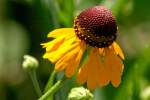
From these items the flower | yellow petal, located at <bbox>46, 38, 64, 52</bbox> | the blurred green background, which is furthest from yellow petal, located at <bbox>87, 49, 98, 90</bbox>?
the blurred green background

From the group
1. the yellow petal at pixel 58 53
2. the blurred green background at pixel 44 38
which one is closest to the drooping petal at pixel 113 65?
the yellow petal at pixel 58 53

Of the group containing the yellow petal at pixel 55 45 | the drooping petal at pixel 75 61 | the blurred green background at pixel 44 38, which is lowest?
the blurred green background at pixel 44 38

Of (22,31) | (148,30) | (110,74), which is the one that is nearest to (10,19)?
(22,31)

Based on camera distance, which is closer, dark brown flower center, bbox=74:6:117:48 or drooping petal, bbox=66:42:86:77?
drooping petal, bbox=66:42:86:77

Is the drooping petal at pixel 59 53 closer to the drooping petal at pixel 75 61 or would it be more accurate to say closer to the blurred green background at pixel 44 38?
the drooping petal at pixel 75 61

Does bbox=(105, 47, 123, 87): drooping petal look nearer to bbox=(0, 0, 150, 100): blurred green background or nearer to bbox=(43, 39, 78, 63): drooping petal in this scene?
bbox=(43, 39, 78, 63): drooping petal

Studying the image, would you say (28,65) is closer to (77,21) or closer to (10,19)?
(77,21)

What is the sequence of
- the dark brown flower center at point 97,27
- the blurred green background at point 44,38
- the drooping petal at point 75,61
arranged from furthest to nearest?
the blurred green background at point 44,38 < the dark brown flower center at point 97,27 < the drooping petal at point 75,61

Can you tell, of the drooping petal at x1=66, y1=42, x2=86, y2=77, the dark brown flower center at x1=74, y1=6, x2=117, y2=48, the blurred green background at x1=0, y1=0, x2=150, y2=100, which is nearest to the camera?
the drooping petal at x1=66, y1=42, x2=86, y2=77
